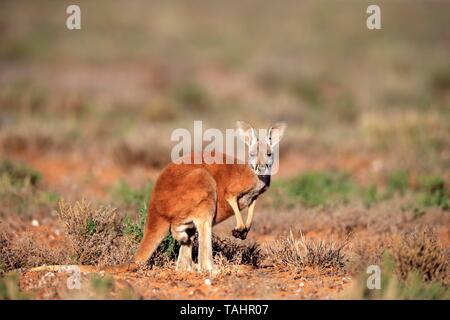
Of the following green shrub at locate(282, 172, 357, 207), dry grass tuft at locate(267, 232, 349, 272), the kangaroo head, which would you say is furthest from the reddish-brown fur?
green shrub at locate(282, 172, 357, 207)

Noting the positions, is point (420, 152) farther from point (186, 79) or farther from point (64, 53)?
point (64, 53)

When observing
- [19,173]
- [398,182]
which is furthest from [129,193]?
[398,182]

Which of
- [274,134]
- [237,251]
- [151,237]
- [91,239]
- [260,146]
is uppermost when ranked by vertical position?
[274,134]

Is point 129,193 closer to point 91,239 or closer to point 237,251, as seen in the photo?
point 91,239

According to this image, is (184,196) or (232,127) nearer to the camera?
(184,196)

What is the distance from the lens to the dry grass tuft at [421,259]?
20.5 feet

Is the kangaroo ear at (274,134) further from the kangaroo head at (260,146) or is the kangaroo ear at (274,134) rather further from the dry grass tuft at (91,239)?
the dry grass tuft at (91,239)

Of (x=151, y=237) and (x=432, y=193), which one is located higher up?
(x=151, y=237)

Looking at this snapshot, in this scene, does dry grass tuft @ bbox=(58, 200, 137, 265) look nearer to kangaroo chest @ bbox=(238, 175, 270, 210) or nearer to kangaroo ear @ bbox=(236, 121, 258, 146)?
kangaroo chest @ bbox=(238, 175, 270, 210)

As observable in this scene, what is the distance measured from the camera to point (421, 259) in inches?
246

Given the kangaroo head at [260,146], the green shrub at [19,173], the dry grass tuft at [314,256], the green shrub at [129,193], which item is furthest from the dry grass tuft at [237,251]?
the green shrub at [19,173]

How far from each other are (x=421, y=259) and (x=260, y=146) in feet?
6.02
